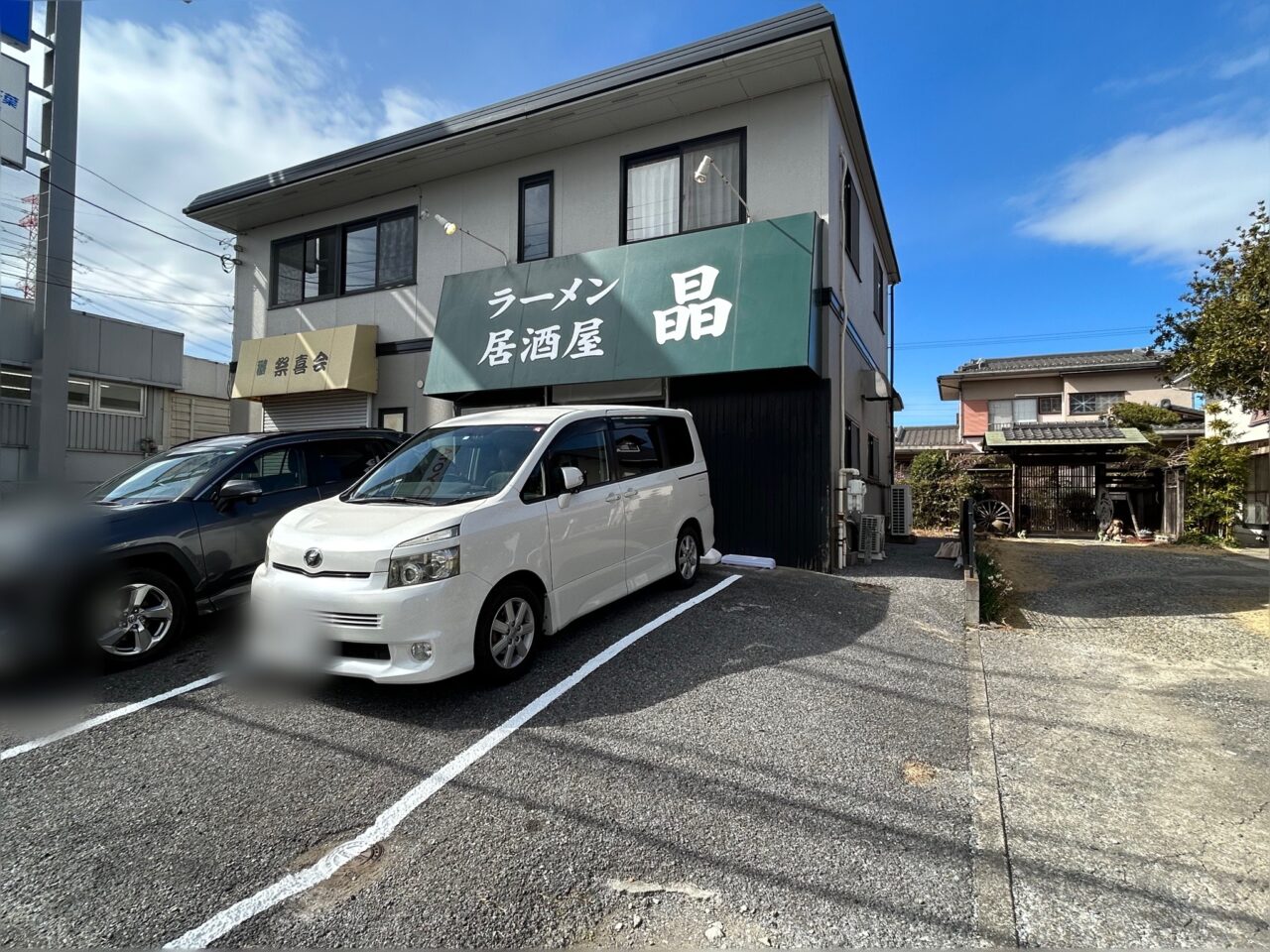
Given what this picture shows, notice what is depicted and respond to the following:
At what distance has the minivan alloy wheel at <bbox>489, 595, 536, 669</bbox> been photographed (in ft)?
13.1

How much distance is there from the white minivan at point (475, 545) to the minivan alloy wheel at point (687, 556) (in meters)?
0.19

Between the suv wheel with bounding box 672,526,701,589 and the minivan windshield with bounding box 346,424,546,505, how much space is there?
80.2 inches

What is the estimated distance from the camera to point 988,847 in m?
2.57

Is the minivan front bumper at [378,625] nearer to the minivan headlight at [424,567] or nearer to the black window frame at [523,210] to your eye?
the minivan headlight at [424,567]

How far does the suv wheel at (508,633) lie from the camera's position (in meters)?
3.89

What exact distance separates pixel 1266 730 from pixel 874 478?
8.76m

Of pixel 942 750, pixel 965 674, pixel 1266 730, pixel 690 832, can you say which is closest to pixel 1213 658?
pixel 1266 730

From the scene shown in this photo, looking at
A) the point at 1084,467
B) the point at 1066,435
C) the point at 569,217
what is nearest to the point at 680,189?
the point at 569,217

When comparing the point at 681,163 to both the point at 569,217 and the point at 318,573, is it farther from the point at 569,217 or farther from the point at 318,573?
the point at 318,573

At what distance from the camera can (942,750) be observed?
11.2 ft

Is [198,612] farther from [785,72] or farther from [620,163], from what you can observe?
[785,72]

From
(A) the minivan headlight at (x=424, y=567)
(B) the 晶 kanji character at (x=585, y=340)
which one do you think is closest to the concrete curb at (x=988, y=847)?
(A) the minivan headlight at (x=424, y=567)

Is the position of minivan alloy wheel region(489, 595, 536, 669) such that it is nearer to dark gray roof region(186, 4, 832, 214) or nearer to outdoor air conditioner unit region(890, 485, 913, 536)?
dark gray roof region(186, 4, 832, 214)

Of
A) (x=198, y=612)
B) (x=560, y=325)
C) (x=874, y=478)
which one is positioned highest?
(x=560, y=325)
